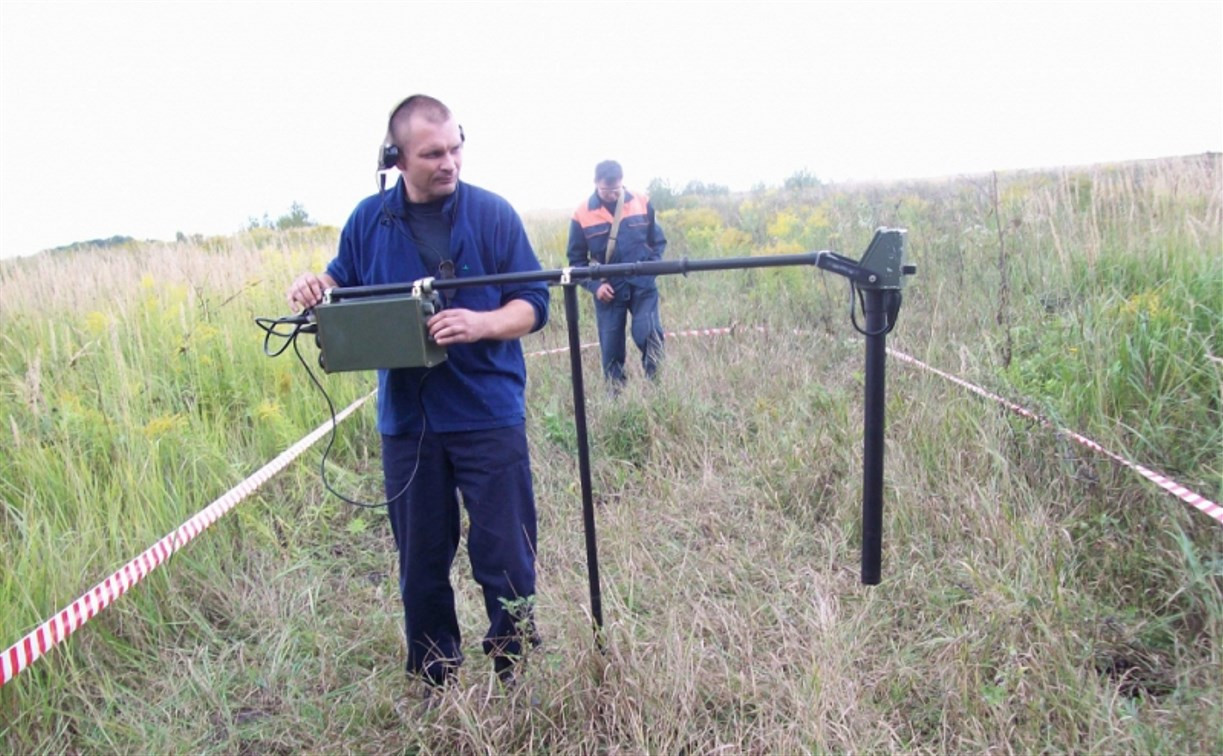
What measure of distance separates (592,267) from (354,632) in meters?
2.13

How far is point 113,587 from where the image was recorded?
324cm

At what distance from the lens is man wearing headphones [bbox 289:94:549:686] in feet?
8.14

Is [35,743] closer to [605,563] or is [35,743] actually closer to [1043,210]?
[605,563]

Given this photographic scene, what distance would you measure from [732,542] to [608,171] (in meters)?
3.71

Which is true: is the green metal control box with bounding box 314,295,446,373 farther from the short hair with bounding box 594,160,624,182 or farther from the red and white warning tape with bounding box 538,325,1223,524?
the short hair with bounding box 594,160,624,182

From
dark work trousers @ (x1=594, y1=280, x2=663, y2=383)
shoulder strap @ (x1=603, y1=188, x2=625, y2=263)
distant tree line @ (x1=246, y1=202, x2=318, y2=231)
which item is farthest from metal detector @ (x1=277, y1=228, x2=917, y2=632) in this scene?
distant tree line @ (x1=246, y1=202, x2=318, y2=231)

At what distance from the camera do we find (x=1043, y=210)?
21.1 feet

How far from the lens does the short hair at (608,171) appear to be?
6422mm

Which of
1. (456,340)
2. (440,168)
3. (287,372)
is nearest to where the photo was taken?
(456,340)

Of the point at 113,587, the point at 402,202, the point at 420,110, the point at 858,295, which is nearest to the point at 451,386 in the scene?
the point at 402,202

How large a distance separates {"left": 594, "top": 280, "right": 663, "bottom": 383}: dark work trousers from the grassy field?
375 millimetres

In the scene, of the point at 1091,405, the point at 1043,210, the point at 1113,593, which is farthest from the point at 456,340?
the point at 1043,210

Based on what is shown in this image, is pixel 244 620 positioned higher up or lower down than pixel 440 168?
lower down

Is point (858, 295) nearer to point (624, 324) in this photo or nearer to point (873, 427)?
point (873, 427)
